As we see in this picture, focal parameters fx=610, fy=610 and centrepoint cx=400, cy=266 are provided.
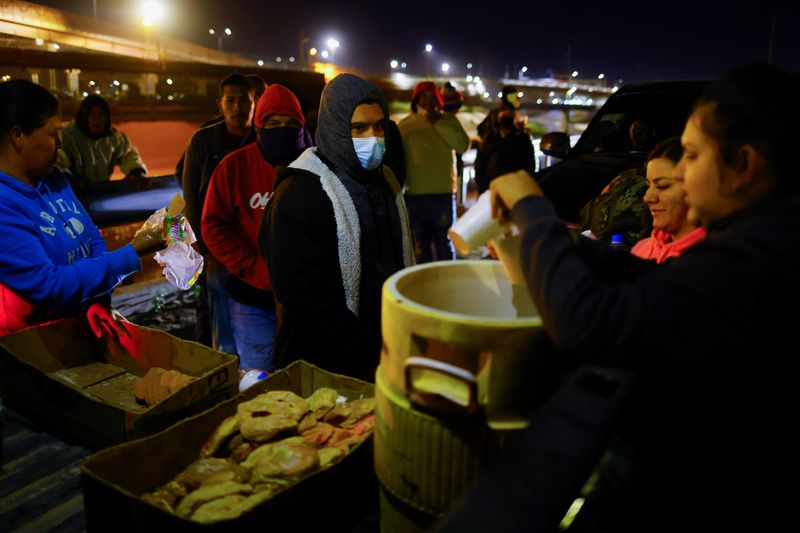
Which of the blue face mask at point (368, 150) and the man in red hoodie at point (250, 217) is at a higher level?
the blue face mask at point (368, 150)

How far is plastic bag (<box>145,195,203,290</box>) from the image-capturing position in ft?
9.62

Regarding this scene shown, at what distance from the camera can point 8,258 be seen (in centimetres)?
246

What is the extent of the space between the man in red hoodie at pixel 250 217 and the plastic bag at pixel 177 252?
35.5 inches

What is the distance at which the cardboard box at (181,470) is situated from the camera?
4.53 ft

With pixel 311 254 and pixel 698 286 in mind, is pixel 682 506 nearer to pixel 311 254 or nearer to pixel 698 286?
pixel 698 286

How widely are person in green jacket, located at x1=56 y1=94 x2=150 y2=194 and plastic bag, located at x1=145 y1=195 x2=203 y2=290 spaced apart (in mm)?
4564

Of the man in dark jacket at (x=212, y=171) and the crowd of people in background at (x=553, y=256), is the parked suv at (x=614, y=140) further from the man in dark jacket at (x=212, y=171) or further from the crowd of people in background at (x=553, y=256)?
the man in dark jacket at (x=212, y=171)

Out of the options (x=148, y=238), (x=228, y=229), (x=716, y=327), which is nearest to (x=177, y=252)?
(x=148, y=238)

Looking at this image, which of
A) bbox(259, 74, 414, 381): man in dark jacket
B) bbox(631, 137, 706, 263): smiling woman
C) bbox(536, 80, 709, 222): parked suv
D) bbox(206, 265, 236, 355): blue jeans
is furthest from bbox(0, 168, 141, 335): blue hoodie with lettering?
→ bbox(536, 80, 709, 222): parked suv

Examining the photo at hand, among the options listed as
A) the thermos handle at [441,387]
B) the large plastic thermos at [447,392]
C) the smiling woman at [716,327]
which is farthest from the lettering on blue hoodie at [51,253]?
the smiling woman at [716,327]

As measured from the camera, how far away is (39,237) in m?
2.67

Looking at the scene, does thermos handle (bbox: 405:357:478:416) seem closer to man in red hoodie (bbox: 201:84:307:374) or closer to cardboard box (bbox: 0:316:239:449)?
cardboard box (bbox: 0:316:239:449)

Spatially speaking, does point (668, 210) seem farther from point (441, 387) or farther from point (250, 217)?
point (250, 217)

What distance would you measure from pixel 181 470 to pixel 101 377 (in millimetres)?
1215
